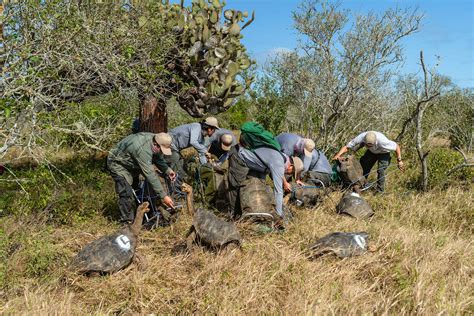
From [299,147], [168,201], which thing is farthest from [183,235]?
[299,147]

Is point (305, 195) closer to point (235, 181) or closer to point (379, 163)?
point (235, 181)

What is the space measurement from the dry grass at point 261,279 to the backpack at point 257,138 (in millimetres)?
1134

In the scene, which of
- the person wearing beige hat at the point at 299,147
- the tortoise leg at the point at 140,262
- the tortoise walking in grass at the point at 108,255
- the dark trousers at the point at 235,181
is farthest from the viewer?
the person wearing beige hat at the point at 299,147

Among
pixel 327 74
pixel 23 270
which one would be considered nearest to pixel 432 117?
pixel 327 74

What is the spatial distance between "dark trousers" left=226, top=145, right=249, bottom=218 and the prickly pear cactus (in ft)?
8.26

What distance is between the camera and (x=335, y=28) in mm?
9156

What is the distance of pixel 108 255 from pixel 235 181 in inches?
84.1

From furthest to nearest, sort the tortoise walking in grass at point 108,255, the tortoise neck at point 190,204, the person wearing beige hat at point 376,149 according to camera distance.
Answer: the person wearing beige hat at point 376,149 → the tortoise neck at point 190,204 → the tortoise walking in grass at point 108,255

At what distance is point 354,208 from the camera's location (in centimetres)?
639

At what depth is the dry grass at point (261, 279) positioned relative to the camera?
3.81 metres

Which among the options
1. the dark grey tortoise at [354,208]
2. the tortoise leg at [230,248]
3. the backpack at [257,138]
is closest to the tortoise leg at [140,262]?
the tortoise leg at [230,248]

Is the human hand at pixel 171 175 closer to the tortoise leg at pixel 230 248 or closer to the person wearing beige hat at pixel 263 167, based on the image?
the person wearing beige hat at pixel 263 167

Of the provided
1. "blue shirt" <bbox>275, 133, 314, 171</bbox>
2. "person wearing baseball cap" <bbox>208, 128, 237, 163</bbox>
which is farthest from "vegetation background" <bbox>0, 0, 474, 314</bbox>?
"person wearing baseball cap" <bbox>208, 128, 237, 163</bbox>

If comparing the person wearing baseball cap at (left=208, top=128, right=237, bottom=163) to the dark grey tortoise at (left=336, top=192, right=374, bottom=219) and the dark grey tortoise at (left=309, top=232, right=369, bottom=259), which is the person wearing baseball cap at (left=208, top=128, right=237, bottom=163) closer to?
the dark grey tortoise at (left=336, top=192, right=374, bottom=219)
